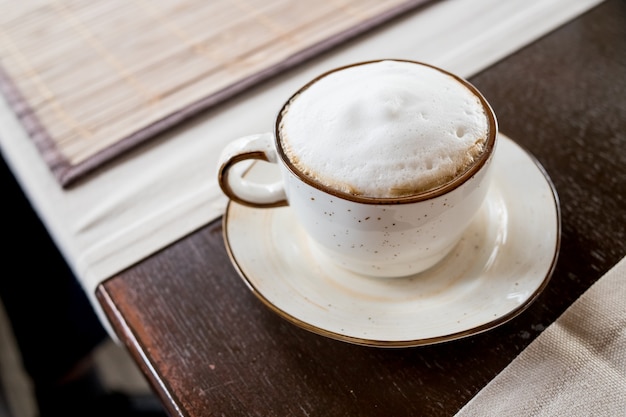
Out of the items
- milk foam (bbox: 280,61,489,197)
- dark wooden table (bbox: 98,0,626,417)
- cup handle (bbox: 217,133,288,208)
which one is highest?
milk foam (bbox: 280,61,489,197)

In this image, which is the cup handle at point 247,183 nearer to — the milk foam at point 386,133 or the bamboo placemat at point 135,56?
the milk foam at point 386,133

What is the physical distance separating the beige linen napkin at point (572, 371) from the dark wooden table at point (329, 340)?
0.4 inches

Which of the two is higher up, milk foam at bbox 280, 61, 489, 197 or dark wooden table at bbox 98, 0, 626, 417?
milk foam at bbox 280, 61, 489, 197

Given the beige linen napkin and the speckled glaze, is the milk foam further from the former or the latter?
the beige linen napkin

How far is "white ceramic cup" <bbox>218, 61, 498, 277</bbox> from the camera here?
0.35 m

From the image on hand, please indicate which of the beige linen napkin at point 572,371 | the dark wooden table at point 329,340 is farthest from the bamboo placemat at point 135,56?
the beige linen napkin at point 572,371

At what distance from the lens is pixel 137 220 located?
1.62 ft

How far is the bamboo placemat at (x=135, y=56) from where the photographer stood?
22.3 inches

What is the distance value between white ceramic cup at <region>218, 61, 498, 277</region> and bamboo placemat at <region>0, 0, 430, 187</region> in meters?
0.19

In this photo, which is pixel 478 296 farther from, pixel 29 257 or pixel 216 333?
pixel 29 257

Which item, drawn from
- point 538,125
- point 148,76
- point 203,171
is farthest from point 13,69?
point 538,125

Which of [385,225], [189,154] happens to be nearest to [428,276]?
[385,225]

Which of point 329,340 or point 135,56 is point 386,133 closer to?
point 329,340

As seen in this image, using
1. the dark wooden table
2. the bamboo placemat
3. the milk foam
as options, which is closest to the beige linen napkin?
the dark wooden table
